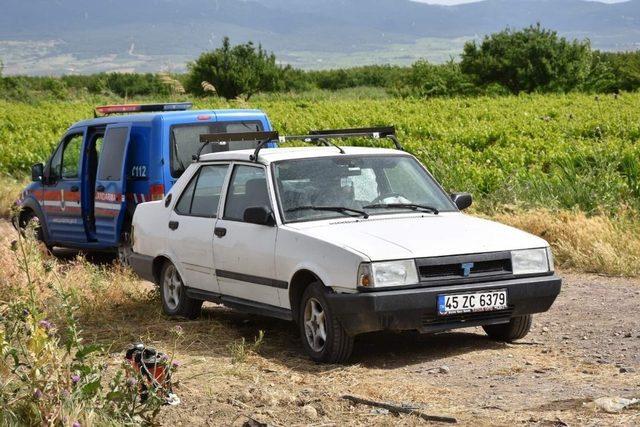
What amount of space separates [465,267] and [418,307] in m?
0.48

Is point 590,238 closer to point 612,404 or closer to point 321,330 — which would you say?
point 321,330

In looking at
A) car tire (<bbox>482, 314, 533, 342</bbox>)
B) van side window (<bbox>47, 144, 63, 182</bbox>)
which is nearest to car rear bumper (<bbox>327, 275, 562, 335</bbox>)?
car tire (<bbox>482, 314, 533, 342</bbox>)

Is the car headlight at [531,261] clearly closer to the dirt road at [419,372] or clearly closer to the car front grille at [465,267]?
the car front grille at [465,267]

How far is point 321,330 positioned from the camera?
335 inches

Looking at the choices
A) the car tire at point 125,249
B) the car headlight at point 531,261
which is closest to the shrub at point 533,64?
the car tire at point 125,249

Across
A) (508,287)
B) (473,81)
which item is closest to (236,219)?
(508,287)

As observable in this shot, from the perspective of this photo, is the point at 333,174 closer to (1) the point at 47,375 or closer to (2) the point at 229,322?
(2) the point at 229,322

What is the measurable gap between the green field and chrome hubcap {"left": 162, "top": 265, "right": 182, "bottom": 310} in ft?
20.7

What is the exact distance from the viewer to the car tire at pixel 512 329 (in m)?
9.05

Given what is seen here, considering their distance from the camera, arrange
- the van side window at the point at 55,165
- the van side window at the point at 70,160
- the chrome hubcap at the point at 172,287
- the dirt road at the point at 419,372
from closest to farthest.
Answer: the dirt road at the point at 419,372 → the chrome hubcap at the point at 172,287 → the van side window at the point at 70,160 → the van side window at the point at 55,165

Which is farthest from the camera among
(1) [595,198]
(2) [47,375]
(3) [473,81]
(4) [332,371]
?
(3) [473,81]

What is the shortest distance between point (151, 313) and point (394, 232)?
10.2 feet

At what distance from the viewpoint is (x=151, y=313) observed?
1081cm

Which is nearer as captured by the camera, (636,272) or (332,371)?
(332,371)
